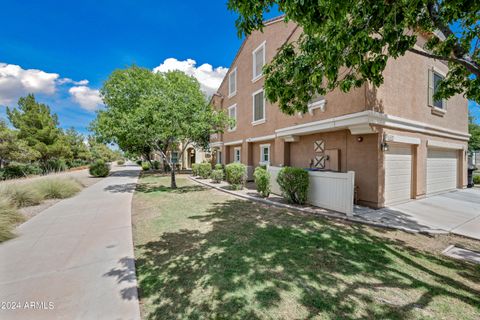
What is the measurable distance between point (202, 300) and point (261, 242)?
216cm

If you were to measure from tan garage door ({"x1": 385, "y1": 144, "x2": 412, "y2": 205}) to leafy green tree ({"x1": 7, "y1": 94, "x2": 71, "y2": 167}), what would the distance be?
95.8 feet

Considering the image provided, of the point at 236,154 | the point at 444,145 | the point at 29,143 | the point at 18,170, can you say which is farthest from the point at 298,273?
the point at 29,143

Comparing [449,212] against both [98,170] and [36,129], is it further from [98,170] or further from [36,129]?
[36,129]

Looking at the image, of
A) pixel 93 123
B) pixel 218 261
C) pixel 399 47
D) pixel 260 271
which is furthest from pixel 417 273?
pixel 93 123

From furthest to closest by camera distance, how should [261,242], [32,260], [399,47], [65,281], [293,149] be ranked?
[293,149], [261,242], [399,47], [32,260], [65,281]

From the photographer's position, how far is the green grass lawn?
2635mm

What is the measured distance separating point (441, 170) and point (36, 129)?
3565cm

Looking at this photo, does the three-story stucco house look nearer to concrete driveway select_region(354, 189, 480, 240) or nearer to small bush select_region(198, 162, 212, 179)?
concrete driveway select_region(354, 189, 480, 240)

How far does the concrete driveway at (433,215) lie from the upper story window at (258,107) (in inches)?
324

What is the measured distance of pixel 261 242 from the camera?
15.4ft

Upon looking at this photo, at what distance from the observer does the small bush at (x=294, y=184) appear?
25.3 feet

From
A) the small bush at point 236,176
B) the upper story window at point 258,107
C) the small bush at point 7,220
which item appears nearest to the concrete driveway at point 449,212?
the small bush at point 236,176

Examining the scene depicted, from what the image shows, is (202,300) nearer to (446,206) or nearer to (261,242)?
(261,242)

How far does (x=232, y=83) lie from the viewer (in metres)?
17.7
